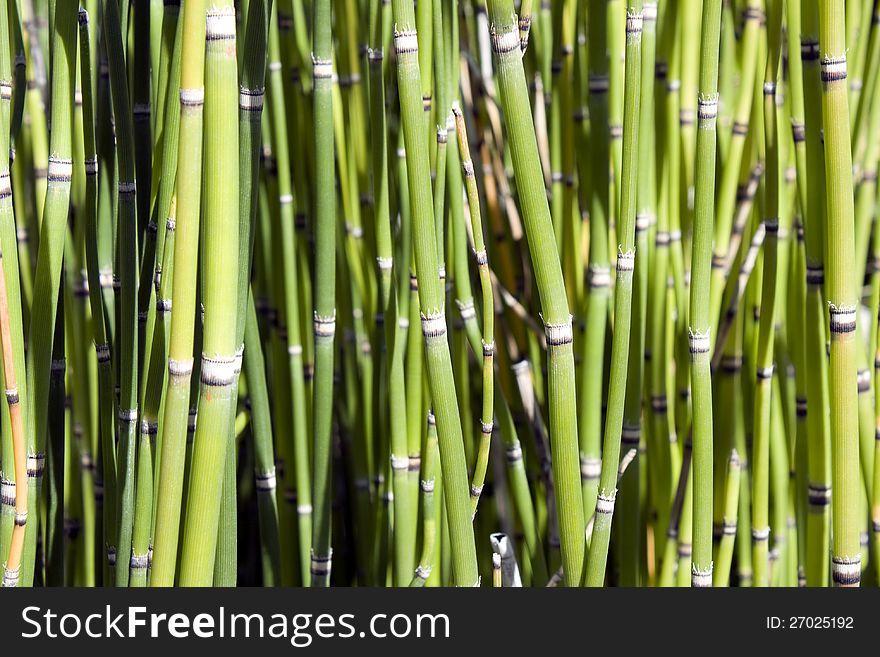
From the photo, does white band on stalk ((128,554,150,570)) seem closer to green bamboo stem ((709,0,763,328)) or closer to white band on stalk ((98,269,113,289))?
white band on stalk ((98,269,113,289))

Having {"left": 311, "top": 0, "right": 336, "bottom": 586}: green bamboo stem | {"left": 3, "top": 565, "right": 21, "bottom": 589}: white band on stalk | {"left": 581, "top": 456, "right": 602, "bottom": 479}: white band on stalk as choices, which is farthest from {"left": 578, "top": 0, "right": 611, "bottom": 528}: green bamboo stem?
{"left": 3, "top": 565, "right": 21, "bottom": 589}: white band on stalk

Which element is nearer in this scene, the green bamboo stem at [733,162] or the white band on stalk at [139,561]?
the white band on stalk at [139,561]

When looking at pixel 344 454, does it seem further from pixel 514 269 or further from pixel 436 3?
pixel 436 3

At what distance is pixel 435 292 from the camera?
1.52ft

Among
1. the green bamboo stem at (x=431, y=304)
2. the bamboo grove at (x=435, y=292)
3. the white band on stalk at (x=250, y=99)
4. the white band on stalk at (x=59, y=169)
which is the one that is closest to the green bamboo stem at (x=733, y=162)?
the bamboo grove at (x=435, y=292)

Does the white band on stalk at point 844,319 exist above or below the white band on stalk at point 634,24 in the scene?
below

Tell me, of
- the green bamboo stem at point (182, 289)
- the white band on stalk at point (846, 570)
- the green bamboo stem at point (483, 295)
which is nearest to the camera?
the green bamboo stem at point (182, 289)

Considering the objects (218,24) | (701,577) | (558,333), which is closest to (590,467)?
(701,577)

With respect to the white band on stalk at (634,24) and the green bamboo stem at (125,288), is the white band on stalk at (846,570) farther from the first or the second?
the green bamboo stem at (125,288)

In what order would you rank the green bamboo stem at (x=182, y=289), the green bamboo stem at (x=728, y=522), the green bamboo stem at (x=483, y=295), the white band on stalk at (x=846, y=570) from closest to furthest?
the green bamboo stem at (x=182, y=289) → the green bamboo stem at (x=483, y=295) → the white band on stalk at (x=846, y=570) → the green bamboo stem at (x=728, y=522)

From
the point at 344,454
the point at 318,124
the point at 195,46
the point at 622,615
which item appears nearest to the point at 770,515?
the point at 622,615

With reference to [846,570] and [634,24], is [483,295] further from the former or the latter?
[846,570]

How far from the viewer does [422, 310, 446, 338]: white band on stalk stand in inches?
18.3

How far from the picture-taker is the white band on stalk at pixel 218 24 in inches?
14.7
